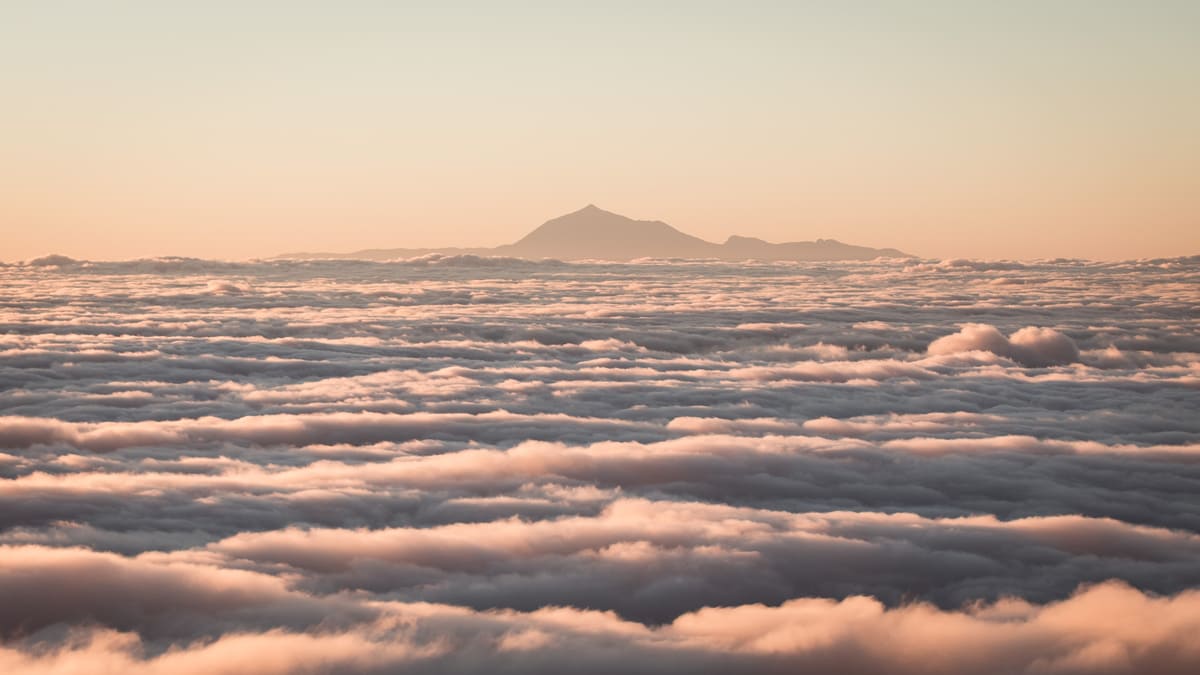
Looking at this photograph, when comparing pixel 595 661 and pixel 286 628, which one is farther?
pixel 286 628

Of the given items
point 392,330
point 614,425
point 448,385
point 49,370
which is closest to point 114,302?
point 392,330

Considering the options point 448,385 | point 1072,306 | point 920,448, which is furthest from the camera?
point 1072,306

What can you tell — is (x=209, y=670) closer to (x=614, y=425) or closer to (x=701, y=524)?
(x=701, y=524)

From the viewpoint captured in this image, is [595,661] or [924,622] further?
[924,622]

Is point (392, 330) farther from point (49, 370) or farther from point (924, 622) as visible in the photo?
point (924, 622)

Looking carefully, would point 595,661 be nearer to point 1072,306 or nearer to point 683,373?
point 683,373

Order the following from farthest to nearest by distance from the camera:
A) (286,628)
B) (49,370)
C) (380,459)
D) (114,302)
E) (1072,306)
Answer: (114,302), (1072,306), (49,370), (380,459), (286,628)

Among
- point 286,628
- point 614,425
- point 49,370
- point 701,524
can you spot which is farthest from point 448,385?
point 286,628

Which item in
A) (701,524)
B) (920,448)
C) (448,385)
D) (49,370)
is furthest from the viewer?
(49,370)

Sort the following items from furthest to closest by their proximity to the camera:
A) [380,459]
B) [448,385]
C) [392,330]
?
Answer: [392,330]
[448,385]
[380,459]
